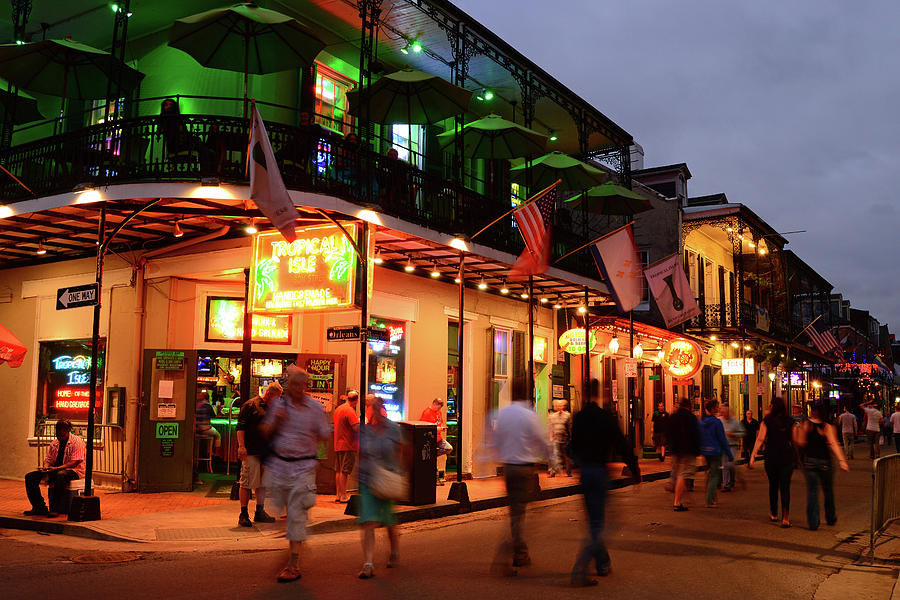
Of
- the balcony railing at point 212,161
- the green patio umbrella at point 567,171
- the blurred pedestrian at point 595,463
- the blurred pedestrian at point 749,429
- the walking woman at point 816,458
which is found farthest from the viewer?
the blurred pedestrian at point 749,429

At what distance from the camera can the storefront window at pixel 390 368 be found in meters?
16.0

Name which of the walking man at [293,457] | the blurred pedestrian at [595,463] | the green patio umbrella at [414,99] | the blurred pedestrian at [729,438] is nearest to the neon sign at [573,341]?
the blurred pedestrian at [729,438]

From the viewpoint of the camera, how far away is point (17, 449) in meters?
16.9

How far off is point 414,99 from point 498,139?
3.03 m

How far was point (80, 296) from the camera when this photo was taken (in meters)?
11.8

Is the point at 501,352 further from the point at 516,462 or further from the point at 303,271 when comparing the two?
the point at 516,462

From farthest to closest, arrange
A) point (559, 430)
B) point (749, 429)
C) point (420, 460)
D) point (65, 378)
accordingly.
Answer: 1. point (749, 429)
2. point (559, 430)
3. point (65, 378)
4. point (420, 460)

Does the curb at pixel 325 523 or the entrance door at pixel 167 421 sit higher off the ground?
the entrance door at pixel 167 421

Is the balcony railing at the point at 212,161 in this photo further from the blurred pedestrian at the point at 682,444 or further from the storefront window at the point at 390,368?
the blurred pedestrian at the point at 682,444

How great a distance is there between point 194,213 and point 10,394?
26.6 ft

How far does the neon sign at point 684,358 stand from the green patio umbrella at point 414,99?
42.2 feet

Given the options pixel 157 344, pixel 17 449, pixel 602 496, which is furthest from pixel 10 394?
pixel 602 496

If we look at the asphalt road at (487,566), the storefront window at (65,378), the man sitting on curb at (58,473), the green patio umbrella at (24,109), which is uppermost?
the green patio umbrella at (24,109)

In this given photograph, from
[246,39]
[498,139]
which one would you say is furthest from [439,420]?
[246,39]
